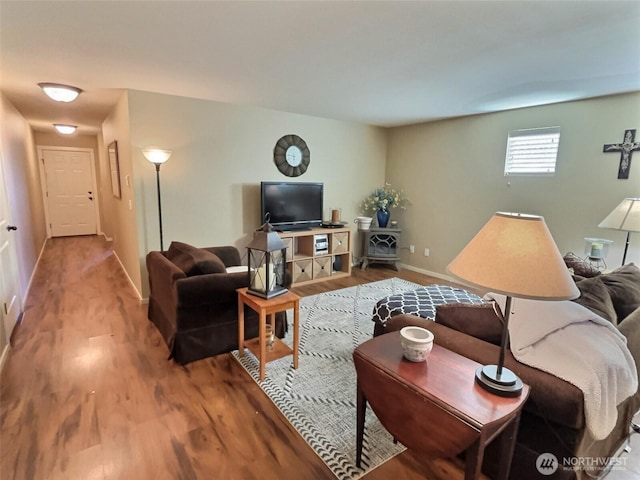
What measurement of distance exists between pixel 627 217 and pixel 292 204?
3.54 m

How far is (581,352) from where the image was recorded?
4.39ft

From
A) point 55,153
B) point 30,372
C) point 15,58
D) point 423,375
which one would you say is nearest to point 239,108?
point 15,58

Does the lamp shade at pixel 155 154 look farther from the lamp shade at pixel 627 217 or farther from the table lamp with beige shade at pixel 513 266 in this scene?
the lamp shade at pixel 627 217

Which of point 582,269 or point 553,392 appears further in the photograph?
point 582,269

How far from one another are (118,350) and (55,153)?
6.80 meters

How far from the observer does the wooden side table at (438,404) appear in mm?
1172

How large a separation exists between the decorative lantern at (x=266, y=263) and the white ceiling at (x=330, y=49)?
4.30ft

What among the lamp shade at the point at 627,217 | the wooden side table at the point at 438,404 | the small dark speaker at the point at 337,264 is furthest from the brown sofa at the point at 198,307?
the lamp shade at the point at 627,217

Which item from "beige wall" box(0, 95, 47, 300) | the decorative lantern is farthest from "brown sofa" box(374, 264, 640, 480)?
"beige wall" box(0, 95, 47, 300)

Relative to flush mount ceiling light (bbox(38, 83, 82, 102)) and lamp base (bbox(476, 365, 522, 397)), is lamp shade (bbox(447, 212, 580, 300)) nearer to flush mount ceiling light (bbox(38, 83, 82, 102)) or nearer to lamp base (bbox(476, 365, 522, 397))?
lamp base (bbox(476, 365, 522, 397))

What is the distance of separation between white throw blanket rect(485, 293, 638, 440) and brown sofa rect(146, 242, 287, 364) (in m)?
1.91

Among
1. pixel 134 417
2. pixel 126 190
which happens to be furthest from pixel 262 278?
pixel 126 190

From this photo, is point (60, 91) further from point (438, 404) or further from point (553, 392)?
point (553, 392)

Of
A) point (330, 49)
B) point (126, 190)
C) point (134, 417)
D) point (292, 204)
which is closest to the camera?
point (134, 417)
